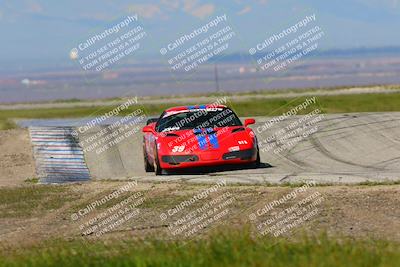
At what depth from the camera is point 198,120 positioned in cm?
2277

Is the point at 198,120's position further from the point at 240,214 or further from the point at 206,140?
the point at 240,214

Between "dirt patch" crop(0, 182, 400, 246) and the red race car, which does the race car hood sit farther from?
"dirt patch" crop(0, 182, 400, 246)

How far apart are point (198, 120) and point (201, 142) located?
974 mm

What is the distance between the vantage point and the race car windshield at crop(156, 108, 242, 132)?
22.7 m

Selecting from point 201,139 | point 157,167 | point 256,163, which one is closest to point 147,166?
point 157,167

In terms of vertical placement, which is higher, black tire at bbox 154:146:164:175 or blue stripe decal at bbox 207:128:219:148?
blue stripe decal at bbox 207:128:219:148

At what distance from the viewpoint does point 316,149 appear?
2575 centimetres

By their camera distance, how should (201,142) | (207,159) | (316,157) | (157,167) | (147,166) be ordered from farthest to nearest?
(316,157)
(147,166)
(157,167)
(201,142)
(207,159)

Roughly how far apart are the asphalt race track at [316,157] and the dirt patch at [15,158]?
168 centimetres

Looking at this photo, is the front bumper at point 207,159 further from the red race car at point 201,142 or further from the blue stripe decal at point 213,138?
the blue stripe decal at point 213,138

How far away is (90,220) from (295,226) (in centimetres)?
367

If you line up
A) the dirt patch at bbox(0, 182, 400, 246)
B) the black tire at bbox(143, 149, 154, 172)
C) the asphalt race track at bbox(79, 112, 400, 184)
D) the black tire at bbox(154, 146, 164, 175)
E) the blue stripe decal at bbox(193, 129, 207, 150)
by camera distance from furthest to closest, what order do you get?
the black tire at bbox(143, 149, 154, 172)
the black tire at bbox(154, 146, 164, 175)
the blue stripe decal at bbox(193, 129, 207, 150)
the asphalt race track at bbox(79, 112, 400, 184)
the dirt patch at bbox(0, 182, 400, 246)

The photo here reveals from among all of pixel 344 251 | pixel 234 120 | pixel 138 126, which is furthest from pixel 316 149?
pixel 344 251

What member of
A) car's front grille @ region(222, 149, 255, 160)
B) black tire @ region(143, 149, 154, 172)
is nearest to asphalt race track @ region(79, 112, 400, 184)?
black tire @ region(143, 149, 154, 172)
